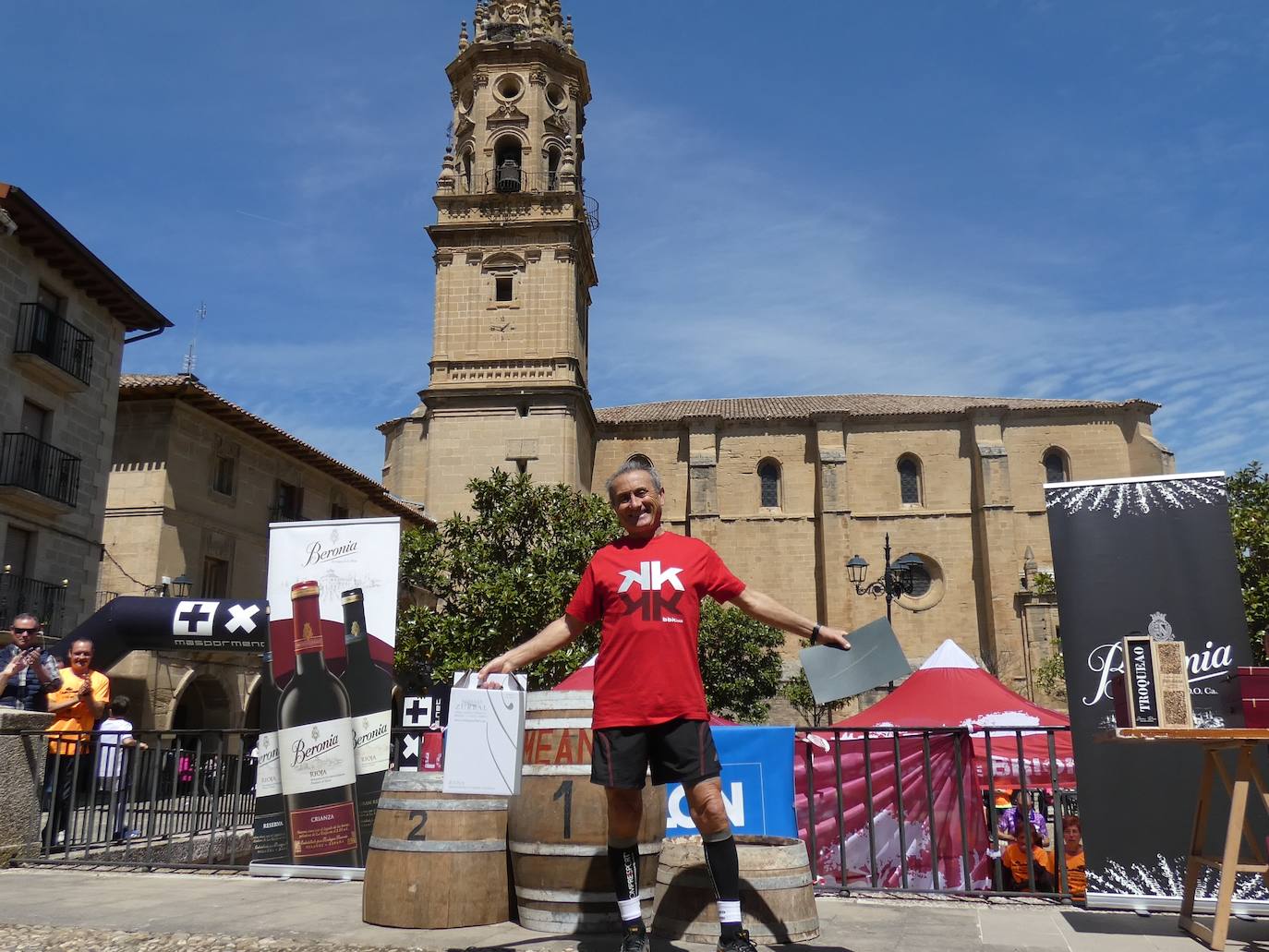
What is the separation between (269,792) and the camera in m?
6.32

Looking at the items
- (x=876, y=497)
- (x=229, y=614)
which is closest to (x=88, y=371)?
(x=229, y=614)

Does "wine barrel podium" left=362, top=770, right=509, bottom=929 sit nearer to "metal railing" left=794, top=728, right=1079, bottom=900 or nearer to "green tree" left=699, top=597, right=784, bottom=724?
"metal railing" left=794, top=728, right=1079, bottom=900

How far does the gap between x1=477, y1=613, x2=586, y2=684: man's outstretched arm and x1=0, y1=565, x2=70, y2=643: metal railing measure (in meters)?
15.8

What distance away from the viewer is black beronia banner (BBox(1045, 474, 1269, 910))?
477 cm

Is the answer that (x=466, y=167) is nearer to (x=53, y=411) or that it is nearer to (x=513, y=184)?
(x=513, y=184)

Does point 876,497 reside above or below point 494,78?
below

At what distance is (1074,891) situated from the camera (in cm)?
662

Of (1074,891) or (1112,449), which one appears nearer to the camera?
(1074,891)

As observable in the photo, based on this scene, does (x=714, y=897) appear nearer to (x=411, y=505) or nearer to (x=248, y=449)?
(x=248, y=449)

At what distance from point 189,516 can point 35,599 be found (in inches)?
182

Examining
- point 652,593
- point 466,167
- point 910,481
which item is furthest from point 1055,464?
point 652,593

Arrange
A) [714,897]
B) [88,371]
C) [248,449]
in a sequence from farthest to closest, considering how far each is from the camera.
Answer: [248,449] → [88,371] → [714,897]

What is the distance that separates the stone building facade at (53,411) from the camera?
16828 millimetres

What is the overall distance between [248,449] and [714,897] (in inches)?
876
